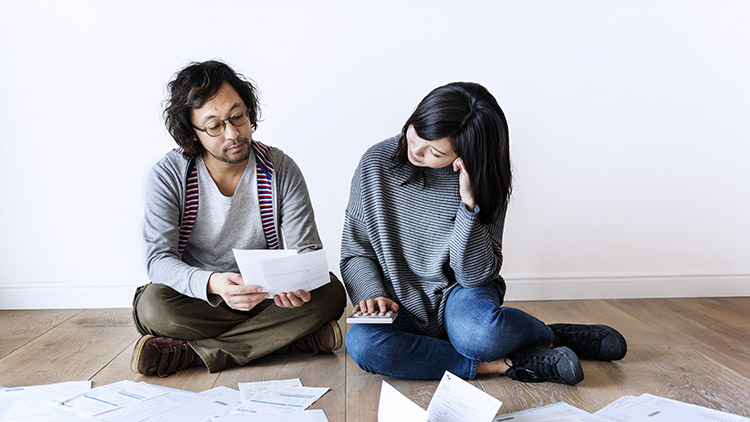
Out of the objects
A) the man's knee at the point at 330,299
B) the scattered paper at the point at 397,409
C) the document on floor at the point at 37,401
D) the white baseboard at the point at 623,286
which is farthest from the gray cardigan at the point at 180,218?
the white baseboard at the point at 623,286

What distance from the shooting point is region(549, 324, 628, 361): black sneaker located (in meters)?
1.83

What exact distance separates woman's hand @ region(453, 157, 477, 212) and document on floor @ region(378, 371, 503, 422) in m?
0.51

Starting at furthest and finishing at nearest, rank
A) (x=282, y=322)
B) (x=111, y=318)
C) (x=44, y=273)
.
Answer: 1. (x=44, y=273)
2. (x=111, y=318)
3. (x=282, y=322)

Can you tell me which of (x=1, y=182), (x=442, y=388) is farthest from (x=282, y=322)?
(x=1, y=182)

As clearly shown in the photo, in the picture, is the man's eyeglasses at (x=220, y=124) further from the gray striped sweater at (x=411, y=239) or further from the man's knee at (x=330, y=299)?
the man's knee at (x=330, y=299)

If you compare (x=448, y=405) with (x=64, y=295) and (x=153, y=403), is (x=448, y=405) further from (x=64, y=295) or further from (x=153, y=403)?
(x=64, y=295)

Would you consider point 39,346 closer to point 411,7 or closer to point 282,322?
point 282,322

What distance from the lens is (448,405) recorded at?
1346 mm

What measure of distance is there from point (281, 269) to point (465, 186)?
0.54 meters

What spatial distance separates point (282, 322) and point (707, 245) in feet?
6.76

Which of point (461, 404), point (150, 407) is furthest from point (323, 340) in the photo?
point (461, 404)

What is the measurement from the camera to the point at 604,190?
9.23 ft

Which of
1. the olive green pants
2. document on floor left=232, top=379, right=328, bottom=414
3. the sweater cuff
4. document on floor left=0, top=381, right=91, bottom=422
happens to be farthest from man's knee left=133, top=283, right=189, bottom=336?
document on floor left=232, top=379, right=328, bottom=414

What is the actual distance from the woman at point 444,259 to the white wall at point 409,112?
2.92 ft
